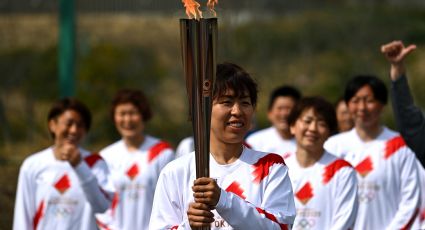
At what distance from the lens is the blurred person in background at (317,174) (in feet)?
23.1

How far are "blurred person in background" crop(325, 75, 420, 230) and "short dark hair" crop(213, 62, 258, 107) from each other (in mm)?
3018

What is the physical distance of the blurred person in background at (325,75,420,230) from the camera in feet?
25.7

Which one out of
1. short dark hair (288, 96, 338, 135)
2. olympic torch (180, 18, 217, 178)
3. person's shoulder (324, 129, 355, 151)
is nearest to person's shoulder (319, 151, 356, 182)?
short dark hair (288, 96, 338, 135)

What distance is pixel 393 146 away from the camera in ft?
26.3

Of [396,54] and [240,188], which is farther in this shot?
[396,54]

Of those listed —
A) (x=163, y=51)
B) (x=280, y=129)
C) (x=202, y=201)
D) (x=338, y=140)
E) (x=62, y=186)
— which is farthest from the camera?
(x=163, y=51)

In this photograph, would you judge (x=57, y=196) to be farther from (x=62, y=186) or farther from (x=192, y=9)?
(x=192, y=9)

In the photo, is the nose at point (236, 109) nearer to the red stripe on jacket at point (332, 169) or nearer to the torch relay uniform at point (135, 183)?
the red stripe on jacket at point (332, 169)

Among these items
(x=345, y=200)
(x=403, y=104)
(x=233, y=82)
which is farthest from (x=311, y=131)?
(x=233, y=82)

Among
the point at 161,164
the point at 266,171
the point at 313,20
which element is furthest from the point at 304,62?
the point at 266,171

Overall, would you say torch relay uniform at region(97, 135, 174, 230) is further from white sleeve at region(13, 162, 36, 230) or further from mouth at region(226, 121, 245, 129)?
mouth at region(226, 121, 245, 129)

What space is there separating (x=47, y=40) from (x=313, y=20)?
14.8 ft

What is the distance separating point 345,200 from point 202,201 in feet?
8.61

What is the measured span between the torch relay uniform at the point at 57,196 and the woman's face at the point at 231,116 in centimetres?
261
